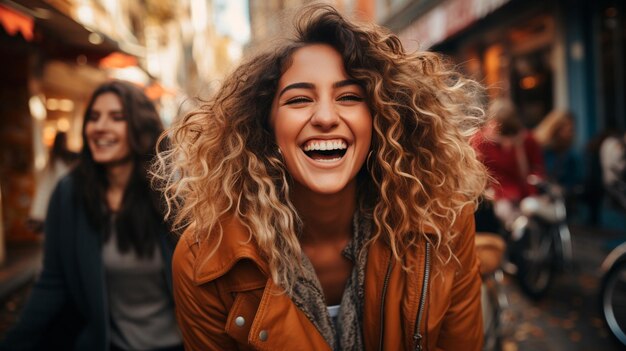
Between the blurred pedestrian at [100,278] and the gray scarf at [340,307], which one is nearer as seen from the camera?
the gray scarf at [340,307]

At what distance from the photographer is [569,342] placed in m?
4.19

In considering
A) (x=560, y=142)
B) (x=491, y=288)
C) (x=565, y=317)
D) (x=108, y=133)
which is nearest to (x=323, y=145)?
(x=108, y=133)

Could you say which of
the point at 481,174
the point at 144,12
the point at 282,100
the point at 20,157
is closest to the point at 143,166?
the point at 282,100

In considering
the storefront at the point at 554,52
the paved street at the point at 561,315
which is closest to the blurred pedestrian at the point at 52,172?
the paved street at the point at 561,315

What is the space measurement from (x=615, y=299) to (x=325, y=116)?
355 cm

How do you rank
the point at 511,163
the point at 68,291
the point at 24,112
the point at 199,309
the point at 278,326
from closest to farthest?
1. the point at 278,326
2. the point at 199,309
3. the point at 68,291
4. the point at 511,163
5. the point at 24,112

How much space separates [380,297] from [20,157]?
9450 mm

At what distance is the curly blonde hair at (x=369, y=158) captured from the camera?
192 centimetres

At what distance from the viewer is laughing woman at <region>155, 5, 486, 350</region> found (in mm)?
1771

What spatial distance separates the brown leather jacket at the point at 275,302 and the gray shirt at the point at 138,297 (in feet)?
1.93

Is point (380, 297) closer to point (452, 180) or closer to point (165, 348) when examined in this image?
point (452, 180)

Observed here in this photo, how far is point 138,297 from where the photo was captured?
2.45 m

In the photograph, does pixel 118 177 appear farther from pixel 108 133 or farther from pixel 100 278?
pixel 100 278

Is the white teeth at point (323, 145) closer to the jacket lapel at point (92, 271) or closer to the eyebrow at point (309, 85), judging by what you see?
the eyebrow at point (309, 85)
